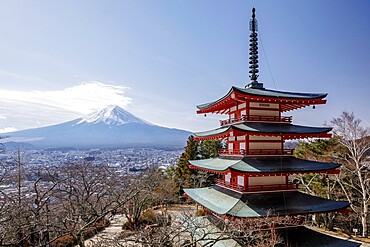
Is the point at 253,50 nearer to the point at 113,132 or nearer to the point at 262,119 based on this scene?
the point at 262,119

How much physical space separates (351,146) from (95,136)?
86.2 meters

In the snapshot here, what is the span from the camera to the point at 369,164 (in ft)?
60.2

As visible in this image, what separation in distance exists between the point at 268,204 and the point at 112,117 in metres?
109

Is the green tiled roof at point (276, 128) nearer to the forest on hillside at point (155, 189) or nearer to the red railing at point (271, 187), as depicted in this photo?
the red railing at point (271, 187)

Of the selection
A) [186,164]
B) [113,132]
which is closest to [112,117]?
[113,132]

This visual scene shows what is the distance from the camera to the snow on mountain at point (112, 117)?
343 feet

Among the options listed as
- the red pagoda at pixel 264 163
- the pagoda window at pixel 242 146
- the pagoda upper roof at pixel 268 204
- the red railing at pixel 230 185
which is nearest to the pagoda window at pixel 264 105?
the red pagoda at pixel 264 163

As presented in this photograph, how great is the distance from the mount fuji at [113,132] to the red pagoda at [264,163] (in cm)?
7111

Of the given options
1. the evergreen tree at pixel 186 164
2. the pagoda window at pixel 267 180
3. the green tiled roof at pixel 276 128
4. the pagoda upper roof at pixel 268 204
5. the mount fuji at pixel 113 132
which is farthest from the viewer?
the mount fuji at pixel 113 132

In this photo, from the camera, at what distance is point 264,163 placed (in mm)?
10305

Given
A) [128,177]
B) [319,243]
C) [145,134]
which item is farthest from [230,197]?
[145,134]

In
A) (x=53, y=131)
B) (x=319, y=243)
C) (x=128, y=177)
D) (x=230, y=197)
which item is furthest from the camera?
(x=53, y=131)

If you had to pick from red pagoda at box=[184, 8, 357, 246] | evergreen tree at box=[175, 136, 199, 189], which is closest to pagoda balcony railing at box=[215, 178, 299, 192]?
red pagoda at box=[184, 8, 357, 246]

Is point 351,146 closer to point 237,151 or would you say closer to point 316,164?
point 316,164
